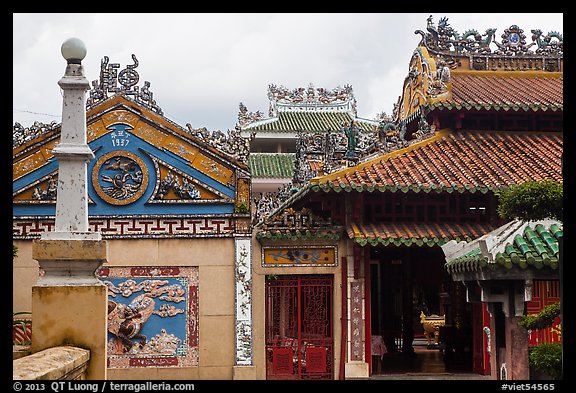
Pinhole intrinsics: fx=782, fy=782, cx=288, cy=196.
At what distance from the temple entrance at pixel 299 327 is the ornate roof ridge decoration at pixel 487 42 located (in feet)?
21.6

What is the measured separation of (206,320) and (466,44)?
910cm

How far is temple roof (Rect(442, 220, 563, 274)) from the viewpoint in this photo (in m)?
7.11

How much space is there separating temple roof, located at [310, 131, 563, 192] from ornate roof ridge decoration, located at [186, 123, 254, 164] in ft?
6.31

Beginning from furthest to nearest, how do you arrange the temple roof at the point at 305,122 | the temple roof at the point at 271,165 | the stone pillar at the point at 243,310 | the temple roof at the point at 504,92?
the temple roof at the point at 305,122
the temple roof at the point at 271,165
the temple roof at the point at 504,92
the stone pillar at the point at 243,310

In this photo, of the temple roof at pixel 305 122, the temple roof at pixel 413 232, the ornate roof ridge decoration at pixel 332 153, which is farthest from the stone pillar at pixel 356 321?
the temple roof at pixel 305 122

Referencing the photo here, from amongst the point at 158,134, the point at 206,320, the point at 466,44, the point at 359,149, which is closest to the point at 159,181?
the point at 158,134

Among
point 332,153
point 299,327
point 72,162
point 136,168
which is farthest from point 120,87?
point 72,162

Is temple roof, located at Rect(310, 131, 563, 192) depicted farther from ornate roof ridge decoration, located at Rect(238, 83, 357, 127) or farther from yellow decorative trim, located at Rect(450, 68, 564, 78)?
ornate roof ridge decoration, located at Rect(238, 83, 357, 127)

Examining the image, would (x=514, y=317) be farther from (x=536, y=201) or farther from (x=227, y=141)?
(x=227, y=141)

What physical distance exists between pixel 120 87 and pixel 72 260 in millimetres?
8586

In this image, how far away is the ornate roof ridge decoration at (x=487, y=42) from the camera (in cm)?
1798

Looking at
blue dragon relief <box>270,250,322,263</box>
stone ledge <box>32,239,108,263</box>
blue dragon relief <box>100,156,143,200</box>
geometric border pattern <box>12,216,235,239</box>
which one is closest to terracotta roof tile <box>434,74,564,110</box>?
blue dragon relief <box>270,250,322,263</box>

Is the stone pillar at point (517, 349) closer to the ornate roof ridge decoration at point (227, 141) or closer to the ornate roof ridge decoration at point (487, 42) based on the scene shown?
the ornate roof ridge decoration at point (227, 141)

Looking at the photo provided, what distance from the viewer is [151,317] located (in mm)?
14633
